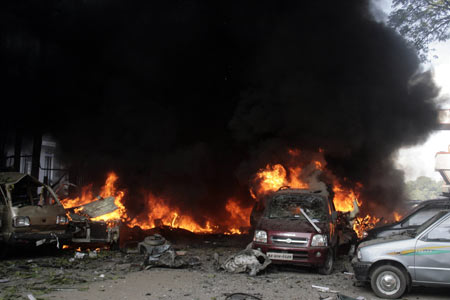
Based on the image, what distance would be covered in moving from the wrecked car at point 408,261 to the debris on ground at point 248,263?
2.02 m

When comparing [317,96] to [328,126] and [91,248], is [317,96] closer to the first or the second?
[328,126]

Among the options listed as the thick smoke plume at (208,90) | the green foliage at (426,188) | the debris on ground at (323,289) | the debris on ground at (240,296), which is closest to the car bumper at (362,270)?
the debris on ground at (323,289)

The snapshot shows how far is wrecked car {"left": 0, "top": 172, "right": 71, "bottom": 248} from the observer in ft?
29.2

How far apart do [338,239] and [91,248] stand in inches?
264

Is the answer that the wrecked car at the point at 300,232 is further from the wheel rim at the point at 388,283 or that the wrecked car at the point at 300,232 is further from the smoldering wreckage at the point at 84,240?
the wheel rim at the point at 388,283

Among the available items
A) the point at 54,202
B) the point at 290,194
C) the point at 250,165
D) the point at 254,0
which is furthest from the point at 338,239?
the point at 254,0

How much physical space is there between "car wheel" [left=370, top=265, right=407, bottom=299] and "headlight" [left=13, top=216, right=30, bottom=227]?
744cm

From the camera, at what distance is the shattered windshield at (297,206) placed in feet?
29.3

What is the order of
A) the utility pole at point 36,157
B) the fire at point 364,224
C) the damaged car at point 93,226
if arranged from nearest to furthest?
1. the damaged car at point 93,226
2. the fire at point 364,224
3. the utility pole at point 36,157

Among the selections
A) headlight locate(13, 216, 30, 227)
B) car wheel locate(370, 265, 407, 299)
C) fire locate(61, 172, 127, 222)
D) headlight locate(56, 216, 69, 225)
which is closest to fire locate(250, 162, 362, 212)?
fire locate(61, 172, 127, 222)

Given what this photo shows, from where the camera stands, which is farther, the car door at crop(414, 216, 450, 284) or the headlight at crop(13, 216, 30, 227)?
the headlight at crop(13, 216, 30, 227)

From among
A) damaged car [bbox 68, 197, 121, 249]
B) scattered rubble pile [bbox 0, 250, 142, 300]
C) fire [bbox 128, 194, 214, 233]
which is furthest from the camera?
fire [bbox 128, 194, 214, 233]

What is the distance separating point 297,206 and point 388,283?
10.0 feet

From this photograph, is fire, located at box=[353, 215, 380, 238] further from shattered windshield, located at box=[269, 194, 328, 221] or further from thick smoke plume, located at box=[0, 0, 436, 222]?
shattered windshield, located at box=[269, 194, 328, 221]
